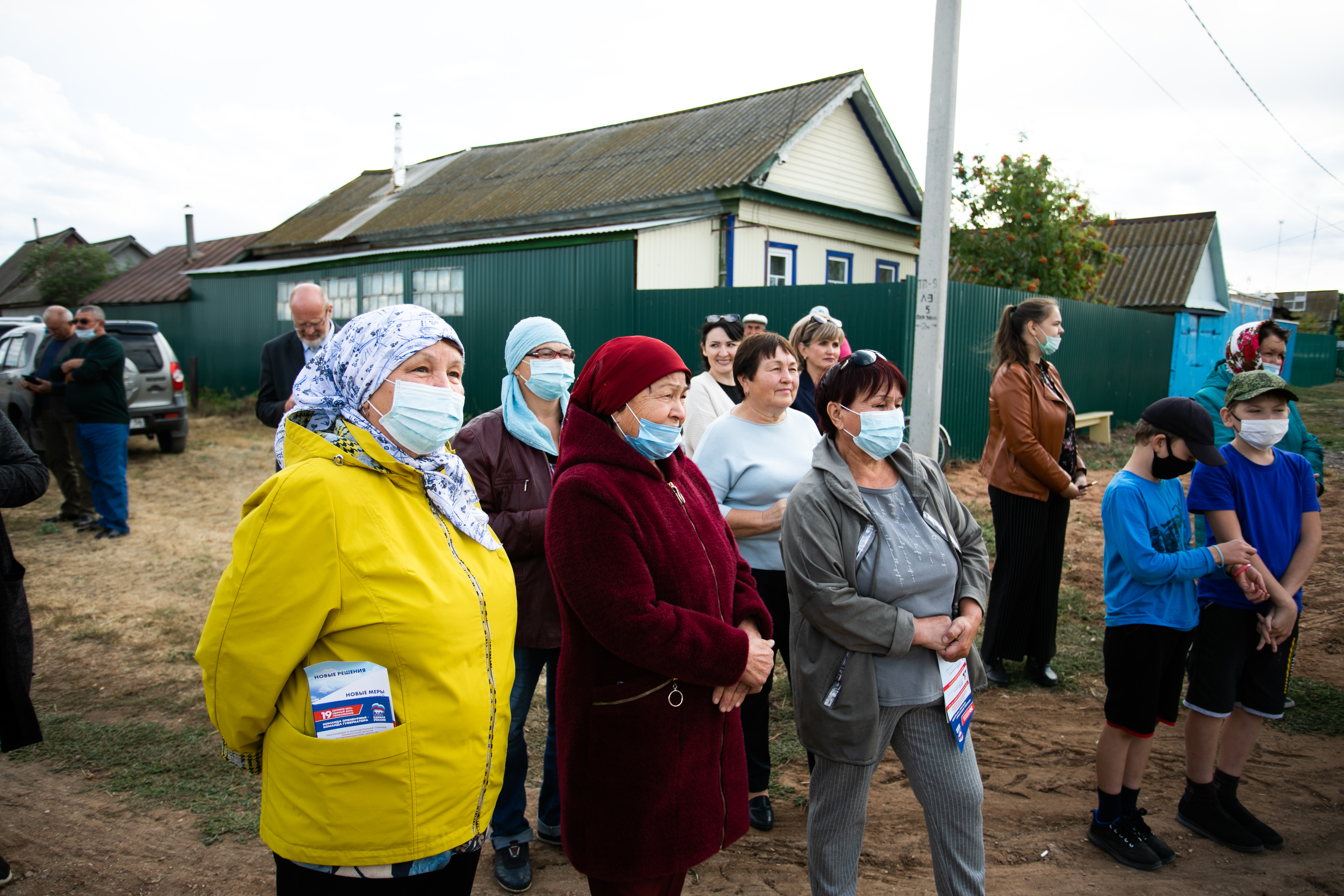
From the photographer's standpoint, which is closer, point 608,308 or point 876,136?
point 608,308

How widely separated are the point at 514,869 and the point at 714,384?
2383 millimetres

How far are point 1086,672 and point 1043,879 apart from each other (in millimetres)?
2295

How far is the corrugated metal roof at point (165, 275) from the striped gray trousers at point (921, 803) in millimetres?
25431

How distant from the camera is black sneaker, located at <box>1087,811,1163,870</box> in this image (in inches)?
122

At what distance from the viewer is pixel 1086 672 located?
503 cm

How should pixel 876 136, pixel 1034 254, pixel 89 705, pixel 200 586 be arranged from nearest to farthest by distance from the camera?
1. pixel 89 705
2. pixel 200 586
3. pixel 1034 254
4. pixel 876 136

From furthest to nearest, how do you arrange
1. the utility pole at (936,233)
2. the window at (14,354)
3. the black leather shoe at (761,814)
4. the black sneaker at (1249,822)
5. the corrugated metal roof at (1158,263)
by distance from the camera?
1. the corrugated metal roof at (1158,263)
2. the window at (14,354)
3. the utility pole at (936,233)
4. the black leather shoe at (761,814)
5. the black sneaker at (1249,822)

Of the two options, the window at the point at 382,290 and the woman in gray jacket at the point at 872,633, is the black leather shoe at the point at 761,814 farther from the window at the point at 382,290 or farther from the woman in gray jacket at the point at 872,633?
the window at the point at 382,290

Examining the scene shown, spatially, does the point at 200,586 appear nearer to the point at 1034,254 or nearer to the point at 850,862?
the point at 850,862

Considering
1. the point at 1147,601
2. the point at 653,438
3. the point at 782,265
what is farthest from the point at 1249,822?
the point at 782,265

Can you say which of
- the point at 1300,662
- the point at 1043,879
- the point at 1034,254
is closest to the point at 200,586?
the point at 1043,879

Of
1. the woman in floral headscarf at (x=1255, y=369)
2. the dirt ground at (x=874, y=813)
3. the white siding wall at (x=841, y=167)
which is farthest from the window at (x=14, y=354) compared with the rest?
the woman in floral headscarf at (x=1255, y=369)

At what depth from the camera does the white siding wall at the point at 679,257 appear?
520 inches

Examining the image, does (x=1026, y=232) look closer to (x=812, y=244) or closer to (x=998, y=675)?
(x=812, y=244)
